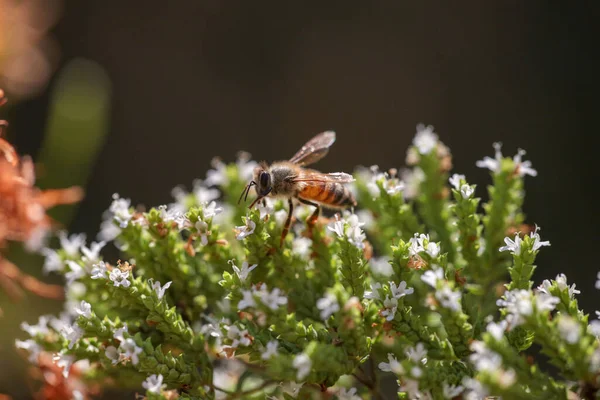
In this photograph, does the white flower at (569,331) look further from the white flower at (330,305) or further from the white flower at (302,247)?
the white flower at (302,247)

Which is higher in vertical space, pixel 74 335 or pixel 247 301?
pixel 247 301

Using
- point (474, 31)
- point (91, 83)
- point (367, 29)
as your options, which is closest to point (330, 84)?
point (367, 29)

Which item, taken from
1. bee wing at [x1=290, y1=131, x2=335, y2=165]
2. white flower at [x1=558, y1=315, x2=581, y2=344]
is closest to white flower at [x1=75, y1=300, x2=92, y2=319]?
bee wing at [x1=290, y1=131, x2=335, y2=165]

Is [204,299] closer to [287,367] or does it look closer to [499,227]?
[287,367]

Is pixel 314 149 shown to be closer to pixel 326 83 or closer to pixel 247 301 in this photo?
pixel 247 301

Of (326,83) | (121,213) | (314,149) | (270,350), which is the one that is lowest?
(270,350)

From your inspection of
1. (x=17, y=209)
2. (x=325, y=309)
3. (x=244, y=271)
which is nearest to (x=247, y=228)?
(x=244, y=271)

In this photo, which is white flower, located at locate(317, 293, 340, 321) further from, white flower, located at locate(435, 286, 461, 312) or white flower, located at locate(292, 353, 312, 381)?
white flower, located at locate(435, 286, 461, 312)
